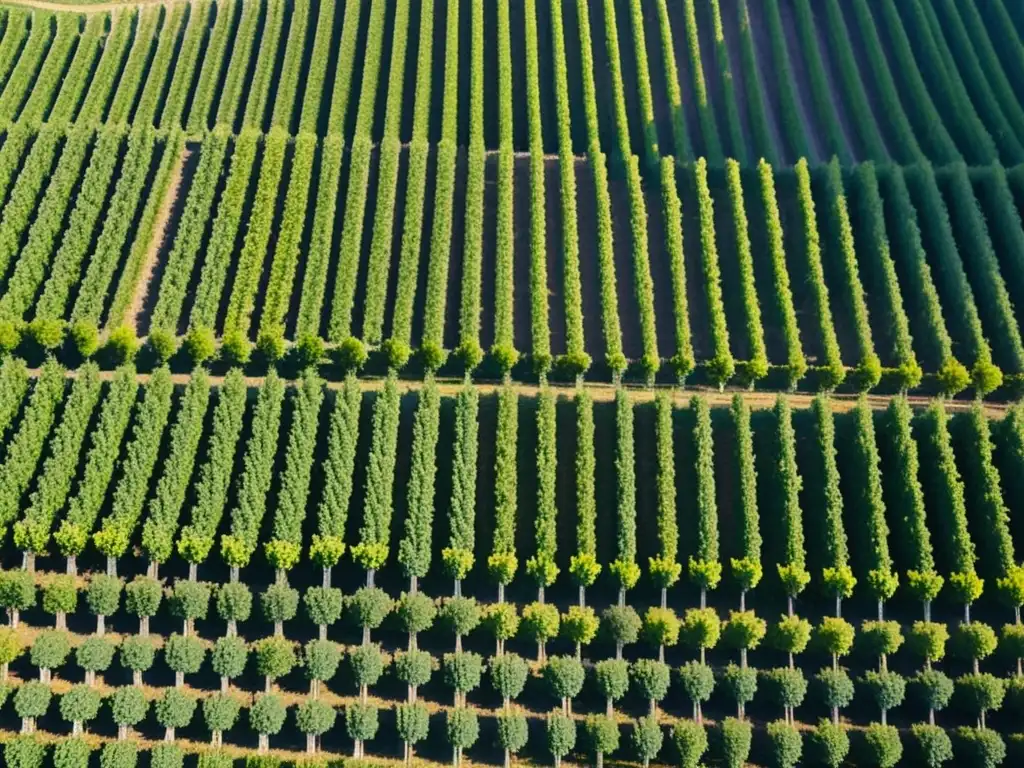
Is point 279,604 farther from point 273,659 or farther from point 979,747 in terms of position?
point 979,747

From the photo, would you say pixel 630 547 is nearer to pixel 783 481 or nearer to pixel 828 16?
pixel 783 481

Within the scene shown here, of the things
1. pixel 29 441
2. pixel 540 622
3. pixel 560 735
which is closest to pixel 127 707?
pixel 29 441

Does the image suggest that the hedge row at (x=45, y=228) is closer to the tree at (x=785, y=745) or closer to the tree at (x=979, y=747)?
the tree at (x=785, y=745)

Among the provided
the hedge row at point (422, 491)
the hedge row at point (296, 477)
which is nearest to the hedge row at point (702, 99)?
the hedge row at point (422, 491)

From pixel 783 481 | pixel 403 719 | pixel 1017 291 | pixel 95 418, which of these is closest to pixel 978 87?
pixel 1017 291

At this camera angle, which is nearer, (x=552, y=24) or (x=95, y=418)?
(x=95, y=418)

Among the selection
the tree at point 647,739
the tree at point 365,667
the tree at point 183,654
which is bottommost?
the tree at point 183,654
